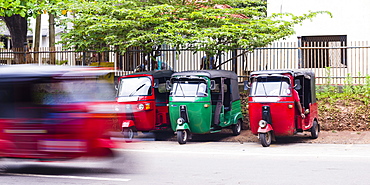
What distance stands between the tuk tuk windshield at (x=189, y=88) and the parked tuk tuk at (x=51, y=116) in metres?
6.23

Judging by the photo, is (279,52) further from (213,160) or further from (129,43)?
(213,160)

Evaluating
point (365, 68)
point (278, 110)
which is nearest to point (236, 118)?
point (278, 110)

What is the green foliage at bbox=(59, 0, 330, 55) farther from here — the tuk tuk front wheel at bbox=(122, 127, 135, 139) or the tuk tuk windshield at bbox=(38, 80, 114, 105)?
the tuk tuk windshield at bbox=(38, 80, 114, 105)

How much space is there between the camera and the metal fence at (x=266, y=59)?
19266 millimetres

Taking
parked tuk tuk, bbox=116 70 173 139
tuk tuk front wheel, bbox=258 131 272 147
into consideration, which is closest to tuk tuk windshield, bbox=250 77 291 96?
tuk tuk front wheel, bbox=258 131 272 147

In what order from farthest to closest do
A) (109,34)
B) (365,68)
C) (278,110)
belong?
1. (365,68)
2. (109,34)
3. (278,110)

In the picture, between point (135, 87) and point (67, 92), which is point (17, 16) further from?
point (67, 92)

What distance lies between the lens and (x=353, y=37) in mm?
21938

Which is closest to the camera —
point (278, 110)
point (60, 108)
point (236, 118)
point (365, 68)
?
point (60, 108)

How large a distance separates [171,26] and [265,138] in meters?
5.44

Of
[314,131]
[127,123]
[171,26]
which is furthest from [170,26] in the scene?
[314,131]

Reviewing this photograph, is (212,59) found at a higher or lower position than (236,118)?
higher

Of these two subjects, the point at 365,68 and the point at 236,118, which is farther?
the point at 365,68

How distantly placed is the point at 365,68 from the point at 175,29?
899 centimetres
